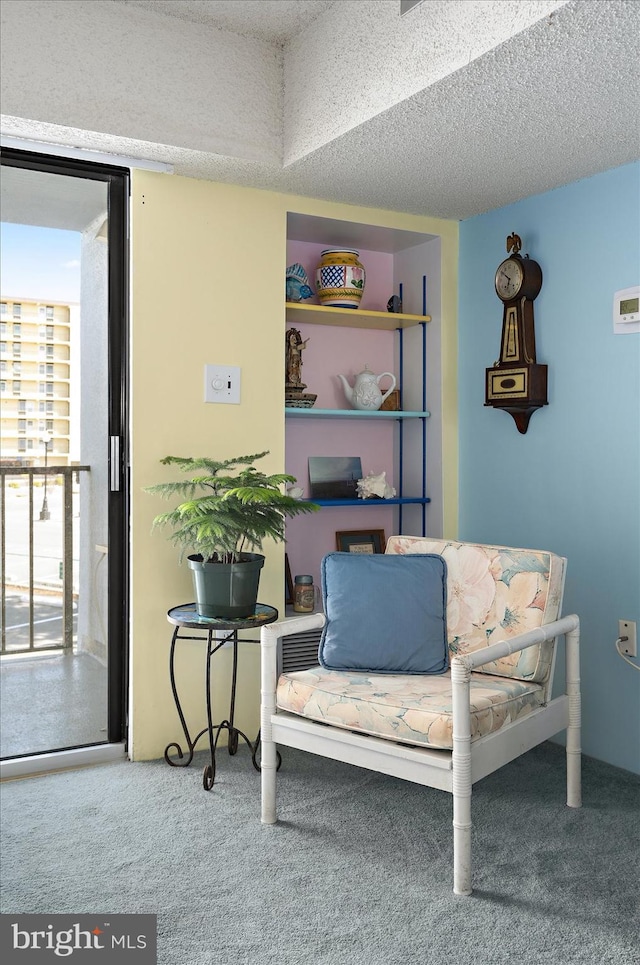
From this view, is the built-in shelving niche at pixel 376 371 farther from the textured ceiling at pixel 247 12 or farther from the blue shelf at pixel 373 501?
the textured ceiling at pixel 247 12

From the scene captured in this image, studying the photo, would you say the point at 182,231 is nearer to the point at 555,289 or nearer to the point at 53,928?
the point at 555,289

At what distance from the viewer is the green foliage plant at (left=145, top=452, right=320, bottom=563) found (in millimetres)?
2441

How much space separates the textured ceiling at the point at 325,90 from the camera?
2.01 metres

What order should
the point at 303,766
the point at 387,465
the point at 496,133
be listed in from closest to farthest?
the point at 496,133 < the point at 303,766 < the point at 387,465

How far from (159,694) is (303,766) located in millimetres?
542

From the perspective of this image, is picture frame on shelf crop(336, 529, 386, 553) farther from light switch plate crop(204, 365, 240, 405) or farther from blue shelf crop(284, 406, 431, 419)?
light switch plate crop(204, 365, 240, 405)

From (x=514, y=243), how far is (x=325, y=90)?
93 cm

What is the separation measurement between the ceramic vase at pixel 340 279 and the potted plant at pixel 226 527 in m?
0.86

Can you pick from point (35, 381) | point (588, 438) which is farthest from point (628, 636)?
point (35, 381)

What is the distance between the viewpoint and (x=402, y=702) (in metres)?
2.09

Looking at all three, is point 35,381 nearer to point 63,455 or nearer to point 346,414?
point 63,455

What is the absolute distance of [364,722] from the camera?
211 cm

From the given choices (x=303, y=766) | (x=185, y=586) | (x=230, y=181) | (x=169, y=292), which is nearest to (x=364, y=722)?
(x=303, y=766)

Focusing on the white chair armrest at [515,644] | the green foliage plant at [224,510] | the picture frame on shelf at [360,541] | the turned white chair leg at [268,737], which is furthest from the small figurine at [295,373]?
the white chair armrest at [515,644]
